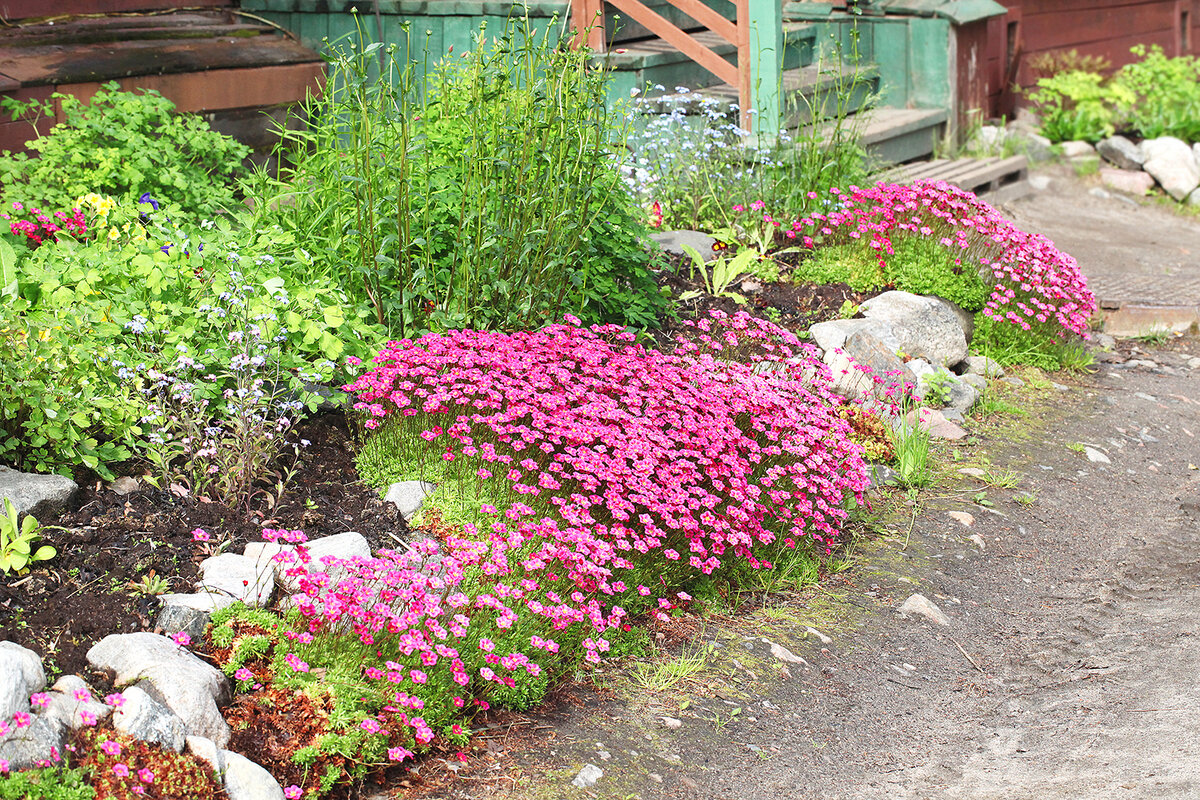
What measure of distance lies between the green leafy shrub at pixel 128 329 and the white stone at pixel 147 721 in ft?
3.67

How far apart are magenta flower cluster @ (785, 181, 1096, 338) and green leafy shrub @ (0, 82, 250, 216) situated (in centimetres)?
339

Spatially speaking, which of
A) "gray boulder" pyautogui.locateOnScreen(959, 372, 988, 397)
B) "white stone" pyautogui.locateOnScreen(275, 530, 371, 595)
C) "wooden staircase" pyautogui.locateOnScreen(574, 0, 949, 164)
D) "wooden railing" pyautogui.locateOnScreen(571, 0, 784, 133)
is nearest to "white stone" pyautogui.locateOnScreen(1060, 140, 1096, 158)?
"wooden staircase" pyautogui.locateOnScreen(574, 0, 949, 164)

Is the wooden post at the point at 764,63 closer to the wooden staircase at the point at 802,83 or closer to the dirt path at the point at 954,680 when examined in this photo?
the wooden staircase at the point at 802,83

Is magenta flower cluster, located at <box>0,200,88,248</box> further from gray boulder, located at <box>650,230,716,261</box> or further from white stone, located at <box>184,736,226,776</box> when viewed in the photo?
white stone, located at <box>184,736,226,776</box>

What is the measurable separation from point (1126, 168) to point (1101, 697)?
8.30 m

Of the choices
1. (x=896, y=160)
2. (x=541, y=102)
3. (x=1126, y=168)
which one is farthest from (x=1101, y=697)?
(x=1126, y=168)

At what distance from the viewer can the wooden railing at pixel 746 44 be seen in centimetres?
704

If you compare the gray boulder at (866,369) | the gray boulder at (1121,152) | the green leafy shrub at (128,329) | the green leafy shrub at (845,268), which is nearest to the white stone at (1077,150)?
the gray boulder at (1121,152)

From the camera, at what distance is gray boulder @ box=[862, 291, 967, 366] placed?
585 cm

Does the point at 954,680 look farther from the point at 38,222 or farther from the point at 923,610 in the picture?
the point at 38,222

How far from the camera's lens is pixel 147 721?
2.59 m

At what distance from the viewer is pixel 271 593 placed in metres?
3.19

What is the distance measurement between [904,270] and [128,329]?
13.6 ft

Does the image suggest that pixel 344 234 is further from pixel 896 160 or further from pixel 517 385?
pixel 896 160
